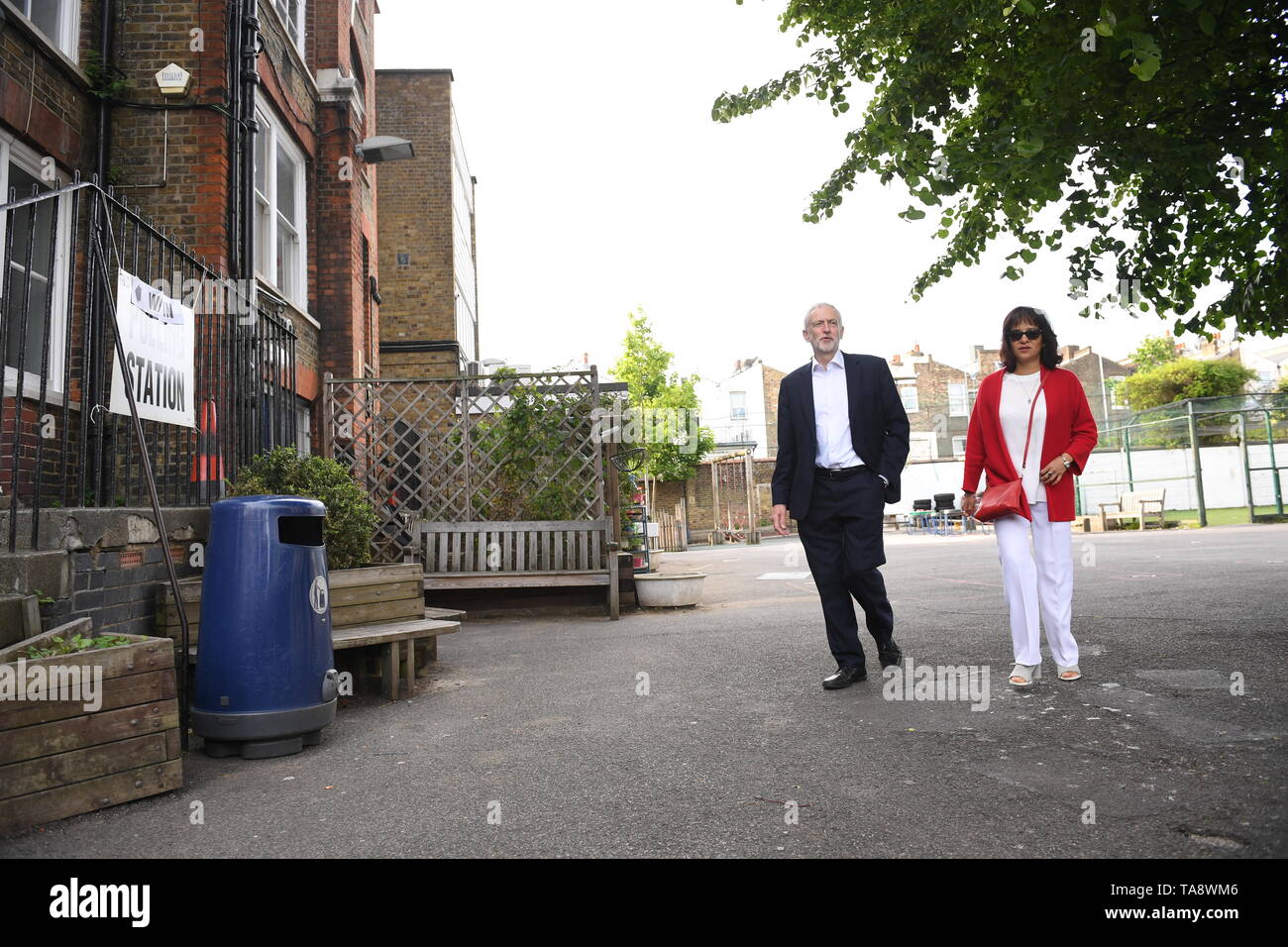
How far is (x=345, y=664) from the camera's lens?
5273 millimetres

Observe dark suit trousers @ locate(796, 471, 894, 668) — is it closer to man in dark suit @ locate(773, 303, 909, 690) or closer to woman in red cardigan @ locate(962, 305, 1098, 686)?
man in dark suit @ locate(773, 303, 909, 690)

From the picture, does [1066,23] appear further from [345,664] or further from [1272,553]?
[1272,553]

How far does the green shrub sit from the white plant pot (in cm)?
399

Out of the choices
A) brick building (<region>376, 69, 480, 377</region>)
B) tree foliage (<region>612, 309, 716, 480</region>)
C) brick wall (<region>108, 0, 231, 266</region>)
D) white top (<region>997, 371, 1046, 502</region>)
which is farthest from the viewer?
tree foliage (<region>612, 309, 716, 480</region>)

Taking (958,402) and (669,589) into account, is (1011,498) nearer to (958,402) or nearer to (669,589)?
(669,589)

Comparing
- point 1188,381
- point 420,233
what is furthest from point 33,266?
point 1188,381

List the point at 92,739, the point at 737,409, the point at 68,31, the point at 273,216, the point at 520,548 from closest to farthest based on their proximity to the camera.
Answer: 1. the point at 92,739
2. the point at 68,31
3. the point at 520,548
4. the point at 273,216
5. the point at 737,409

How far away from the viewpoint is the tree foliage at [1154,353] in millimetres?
49656

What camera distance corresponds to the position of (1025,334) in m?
4.36

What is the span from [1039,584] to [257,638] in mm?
3746

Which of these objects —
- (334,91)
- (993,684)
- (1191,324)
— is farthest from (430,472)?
(1191,324)

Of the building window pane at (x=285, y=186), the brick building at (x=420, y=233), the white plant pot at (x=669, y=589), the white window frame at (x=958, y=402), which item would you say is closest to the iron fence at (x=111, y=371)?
the building window pane at (x=285, y=186)

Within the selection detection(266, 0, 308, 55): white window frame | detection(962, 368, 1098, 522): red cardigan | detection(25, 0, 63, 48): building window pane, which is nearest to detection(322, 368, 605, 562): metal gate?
detection(25, 0, 63, 48): building window pane

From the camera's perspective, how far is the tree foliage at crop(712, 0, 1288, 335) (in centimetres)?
466
